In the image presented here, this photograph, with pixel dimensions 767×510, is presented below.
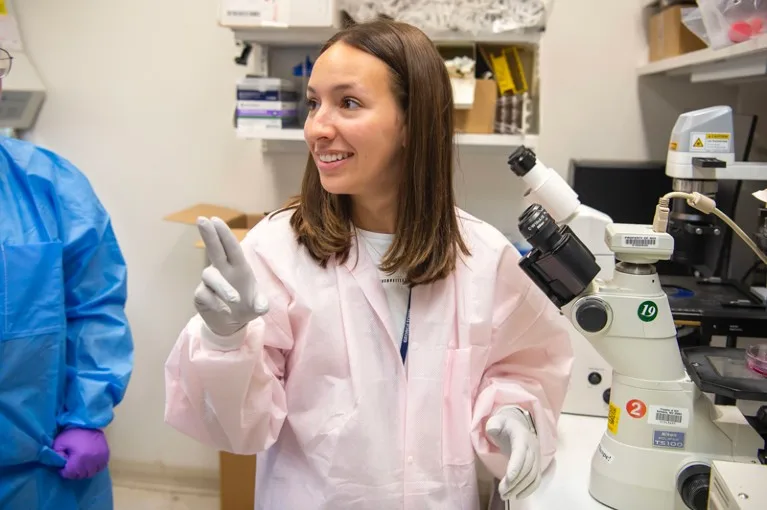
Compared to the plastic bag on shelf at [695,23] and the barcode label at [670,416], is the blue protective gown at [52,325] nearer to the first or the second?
the barcode label at [670,416]

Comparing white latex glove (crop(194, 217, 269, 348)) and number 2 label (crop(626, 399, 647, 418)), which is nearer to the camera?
white latex glove (crop(194, 217, 269, 348))

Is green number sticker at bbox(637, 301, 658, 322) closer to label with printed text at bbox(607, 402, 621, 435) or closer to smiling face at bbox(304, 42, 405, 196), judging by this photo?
label with printed text at bbox(607, 402, 621, 435)

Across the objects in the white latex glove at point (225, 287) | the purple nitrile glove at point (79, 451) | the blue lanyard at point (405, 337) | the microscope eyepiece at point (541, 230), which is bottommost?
the purple nitrile glove at point (79, 451)

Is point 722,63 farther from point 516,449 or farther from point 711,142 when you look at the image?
point 516,449

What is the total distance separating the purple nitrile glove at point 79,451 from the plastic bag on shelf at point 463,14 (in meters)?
1.27

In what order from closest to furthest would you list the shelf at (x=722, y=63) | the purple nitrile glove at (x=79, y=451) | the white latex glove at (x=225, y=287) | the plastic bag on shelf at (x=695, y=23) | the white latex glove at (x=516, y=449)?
the white latex glove at (x=225, y=287) < the white latex glove at (x=516, y=449) < the shelf at (x=722, y=63) < the purple nitrile glove at (x=79, y=451) < the plastic bag on shelf at (x=695, y=23)

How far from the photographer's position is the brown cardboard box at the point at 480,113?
1920mm

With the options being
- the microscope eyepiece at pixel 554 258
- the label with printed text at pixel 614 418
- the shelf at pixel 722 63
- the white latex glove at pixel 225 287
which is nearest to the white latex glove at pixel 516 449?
the label with printed text at pixel 614 418

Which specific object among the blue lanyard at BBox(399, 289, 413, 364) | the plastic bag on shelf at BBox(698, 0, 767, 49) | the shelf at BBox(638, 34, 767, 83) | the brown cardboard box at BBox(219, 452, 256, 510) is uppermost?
the plastic bag on shelf at BBox(698, 0, 767, 49)

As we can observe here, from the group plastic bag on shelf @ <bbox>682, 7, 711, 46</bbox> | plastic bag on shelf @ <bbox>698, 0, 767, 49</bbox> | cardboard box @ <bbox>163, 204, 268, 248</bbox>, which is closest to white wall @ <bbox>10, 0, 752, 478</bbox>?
cardboard box @ <bbox>163, 204, 268, 248</bbox>

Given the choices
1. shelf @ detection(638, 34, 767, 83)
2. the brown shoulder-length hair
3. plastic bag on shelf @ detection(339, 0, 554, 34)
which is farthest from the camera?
plastic bag on shelf @ detection(339, 0, 554, 34)

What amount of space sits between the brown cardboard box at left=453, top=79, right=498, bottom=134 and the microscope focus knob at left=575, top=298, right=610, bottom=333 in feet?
3.27

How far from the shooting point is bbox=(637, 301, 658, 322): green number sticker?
1.04 metres

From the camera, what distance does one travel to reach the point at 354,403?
109 cm
